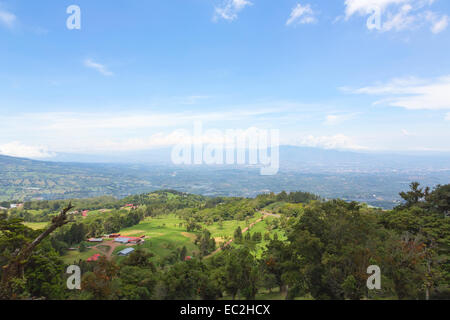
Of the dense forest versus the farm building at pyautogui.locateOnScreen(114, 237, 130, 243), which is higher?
the dense forest

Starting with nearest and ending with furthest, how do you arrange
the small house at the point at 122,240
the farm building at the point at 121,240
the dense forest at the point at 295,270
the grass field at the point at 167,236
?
the dense forest at the point at 295,270 < the grass field at the point at 167,236 < the small house at the point at 122,240 < the farm building at the point at 121,240

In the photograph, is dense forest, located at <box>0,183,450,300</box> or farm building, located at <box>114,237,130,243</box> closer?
dense forest, located at <box>0,183,450,300</box>

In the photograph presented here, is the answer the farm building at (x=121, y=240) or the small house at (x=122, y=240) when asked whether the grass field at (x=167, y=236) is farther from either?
the farm building at (x=121, y=240)

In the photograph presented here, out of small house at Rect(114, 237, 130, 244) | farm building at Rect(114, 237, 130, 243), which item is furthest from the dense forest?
farm building at Rect(114, 237, 130, 243)

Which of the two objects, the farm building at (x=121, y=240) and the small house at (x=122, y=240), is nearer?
the small house at (x=122, y=240)

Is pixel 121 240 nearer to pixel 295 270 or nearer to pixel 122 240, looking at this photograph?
pixel 122 240

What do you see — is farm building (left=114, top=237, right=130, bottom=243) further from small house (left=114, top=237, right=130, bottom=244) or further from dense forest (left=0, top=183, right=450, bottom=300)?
dense forest (left=0, top=183, right=450, bottom=300)

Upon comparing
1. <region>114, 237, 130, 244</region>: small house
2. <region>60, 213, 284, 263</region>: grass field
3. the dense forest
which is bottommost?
<region>60, 213, 284, 263</region>: grass field

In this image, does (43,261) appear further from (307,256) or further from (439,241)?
(439,241)

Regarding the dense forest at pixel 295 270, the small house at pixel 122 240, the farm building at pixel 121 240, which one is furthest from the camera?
the farm building at pixel 121 240

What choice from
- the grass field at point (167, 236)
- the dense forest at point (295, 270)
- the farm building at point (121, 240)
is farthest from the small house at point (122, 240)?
the dense forest at point (295, 270)
